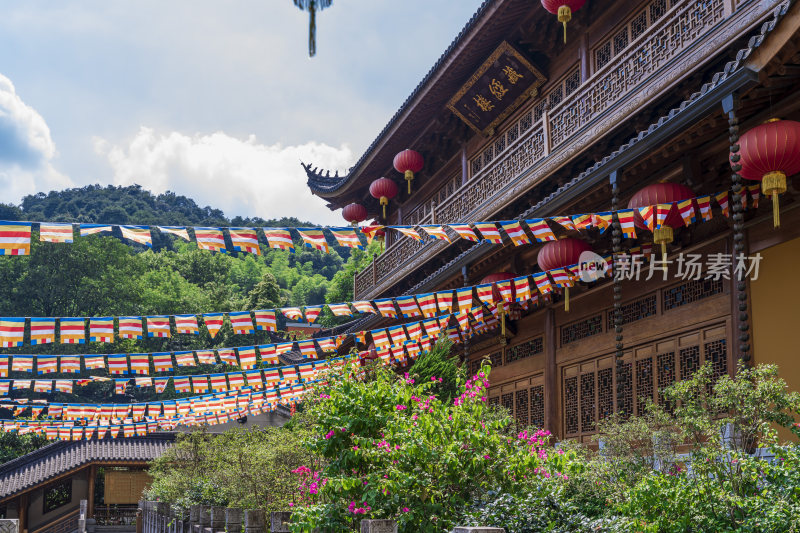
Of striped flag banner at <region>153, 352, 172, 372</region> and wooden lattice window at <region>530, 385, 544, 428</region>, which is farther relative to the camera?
striped flag banner at <region>153, 352, 172, 372</region>

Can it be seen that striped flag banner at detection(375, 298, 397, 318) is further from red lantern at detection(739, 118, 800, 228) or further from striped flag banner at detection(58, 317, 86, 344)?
red lantern at detection(739, 118, 800, 228)

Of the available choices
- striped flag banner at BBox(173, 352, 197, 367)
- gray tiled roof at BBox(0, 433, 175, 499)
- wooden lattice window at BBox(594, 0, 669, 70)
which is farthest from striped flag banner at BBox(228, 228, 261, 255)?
gray tiled roof at BBox(0, 433, 175, 499)

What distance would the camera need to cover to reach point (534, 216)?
11023 millimetres

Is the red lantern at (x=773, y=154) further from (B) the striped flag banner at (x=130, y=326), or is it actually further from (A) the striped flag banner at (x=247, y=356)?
(A) the striped flag banner at (x=247, y=356)

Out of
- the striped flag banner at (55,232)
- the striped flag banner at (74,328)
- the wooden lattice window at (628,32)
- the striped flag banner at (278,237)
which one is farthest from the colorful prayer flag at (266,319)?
the wooden lattice window at (628,32)

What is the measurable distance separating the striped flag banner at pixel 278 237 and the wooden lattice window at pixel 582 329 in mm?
4938

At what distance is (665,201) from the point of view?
28.9 ft

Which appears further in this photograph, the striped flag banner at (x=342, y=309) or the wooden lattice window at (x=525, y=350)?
the wooden lattice window at (x=525, y=350)

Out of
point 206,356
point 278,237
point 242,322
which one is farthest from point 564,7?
point 206,356

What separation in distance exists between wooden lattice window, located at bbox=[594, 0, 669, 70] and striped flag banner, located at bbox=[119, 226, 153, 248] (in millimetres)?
6840

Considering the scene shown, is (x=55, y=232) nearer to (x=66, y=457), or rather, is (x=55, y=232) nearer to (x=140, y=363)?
(x=140, y=363)

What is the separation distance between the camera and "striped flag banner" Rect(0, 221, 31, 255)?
353 inches

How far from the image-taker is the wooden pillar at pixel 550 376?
41.3 feet

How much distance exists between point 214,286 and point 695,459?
5579cm
